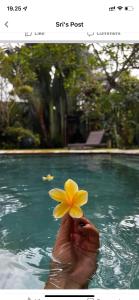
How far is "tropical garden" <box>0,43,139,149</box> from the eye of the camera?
32.7 ft

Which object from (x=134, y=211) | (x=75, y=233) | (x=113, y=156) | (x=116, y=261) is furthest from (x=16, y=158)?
(x=75, y=233)

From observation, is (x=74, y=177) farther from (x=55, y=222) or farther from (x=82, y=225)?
(x=82, y=225)

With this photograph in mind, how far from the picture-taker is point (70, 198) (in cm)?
129

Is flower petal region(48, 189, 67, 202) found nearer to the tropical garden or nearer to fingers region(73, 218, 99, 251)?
fingers region(73, 218, 99, 251)

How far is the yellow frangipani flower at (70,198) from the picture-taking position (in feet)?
4.19

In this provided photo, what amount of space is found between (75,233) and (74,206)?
0.76 ft

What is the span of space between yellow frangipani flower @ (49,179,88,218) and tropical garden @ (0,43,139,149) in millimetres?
7686

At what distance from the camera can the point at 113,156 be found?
934cm

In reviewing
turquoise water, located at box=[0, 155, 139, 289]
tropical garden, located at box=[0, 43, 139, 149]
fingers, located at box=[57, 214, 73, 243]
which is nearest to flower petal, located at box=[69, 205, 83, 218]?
fingers, located at box=[57, 214, 73, 243]

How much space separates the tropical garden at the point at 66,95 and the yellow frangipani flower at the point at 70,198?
25.2ft

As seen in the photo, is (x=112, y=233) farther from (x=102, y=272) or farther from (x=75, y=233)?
(x=75, y=233)

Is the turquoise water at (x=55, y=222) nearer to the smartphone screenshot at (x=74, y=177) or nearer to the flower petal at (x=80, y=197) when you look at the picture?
the smartphone screenshot at (x=74, y=177)

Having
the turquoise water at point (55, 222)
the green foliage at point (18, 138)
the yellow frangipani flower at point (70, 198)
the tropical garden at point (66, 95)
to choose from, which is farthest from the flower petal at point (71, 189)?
the green foliage at point (18, 138)
